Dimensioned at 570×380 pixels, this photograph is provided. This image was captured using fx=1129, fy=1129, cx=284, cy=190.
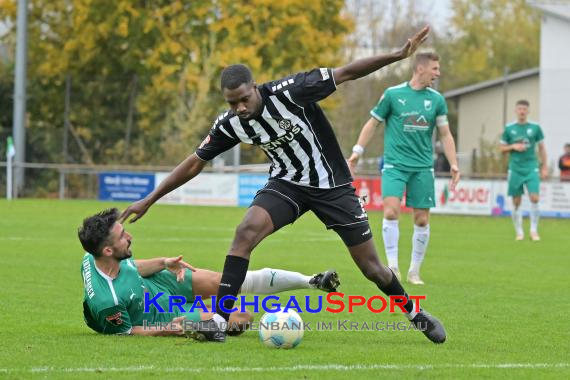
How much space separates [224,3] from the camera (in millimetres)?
35469

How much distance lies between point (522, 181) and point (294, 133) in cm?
1287

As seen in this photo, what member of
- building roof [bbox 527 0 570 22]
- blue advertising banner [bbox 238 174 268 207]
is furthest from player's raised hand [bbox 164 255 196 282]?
building roof [bbox 527 0 570 22]

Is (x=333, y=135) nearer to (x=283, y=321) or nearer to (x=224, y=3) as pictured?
(x=283, y=321)

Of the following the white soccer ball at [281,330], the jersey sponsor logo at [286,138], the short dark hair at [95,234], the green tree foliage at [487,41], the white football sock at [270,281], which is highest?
the green tree foliage at [487,41]

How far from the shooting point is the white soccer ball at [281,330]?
7.17 meters

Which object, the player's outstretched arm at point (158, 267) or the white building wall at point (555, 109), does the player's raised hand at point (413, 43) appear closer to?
the player's outstretched arm at point (158, 267)

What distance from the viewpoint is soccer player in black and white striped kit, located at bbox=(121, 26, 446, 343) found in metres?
7.21

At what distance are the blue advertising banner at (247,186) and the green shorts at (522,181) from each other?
10327 millimetres

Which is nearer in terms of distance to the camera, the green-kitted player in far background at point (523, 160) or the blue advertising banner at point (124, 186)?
the green-kitted player in far background at point (523, 160)

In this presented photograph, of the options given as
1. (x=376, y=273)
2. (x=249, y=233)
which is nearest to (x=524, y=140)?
(x=376, y=273)

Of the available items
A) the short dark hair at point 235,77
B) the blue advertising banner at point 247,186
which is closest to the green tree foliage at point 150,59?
the blue advertising banner at point 247,186

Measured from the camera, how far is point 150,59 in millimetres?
35688

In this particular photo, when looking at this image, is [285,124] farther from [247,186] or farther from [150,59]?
[150,59]

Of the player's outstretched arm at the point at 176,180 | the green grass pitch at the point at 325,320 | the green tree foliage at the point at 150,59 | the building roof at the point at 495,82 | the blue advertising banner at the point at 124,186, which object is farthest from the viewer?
the building roof at the point at 495,82
